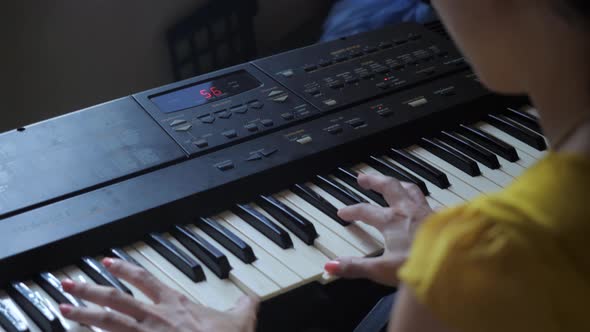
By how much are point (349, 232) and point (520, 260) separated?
57cm

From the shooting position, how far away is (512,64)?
2.70 feet

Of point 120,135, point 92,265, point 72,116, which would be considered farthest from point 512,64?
point 72,116

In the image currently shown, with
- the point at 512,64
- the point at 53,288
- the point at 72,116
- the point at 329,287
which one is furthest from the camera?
the point at 329,287

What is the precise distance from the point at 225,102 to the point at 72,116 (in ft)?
0.86

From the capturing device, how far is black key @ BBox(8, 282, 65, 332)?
3.51ft

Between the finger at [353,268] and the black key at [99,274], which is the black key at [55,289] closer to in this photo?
the black key at [99,274]

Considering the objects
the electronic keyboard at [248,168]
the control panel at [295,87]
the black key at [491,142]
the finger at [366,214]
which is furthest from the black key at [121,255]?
the black key at [491,142]

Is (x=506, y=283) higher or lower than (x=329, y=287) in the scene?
higher

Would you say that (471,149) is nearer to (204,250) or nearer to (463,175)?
(463,175)

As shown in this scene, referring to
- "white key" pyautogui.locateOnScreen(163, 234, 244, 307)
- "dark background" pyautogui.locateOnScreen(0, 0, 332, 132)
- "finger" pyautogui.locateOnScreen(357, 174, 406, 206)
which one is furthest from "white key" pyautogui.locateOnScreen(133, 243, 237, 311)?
"dark background" pyautogui.locateOnScreen(0, 0, 332, 132)

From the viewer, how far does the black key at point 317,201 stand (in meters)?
1.30

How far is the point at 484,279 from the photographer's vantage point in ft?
2.37

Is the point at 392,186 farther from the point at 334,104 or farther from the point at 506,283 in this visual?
the point at 506,283

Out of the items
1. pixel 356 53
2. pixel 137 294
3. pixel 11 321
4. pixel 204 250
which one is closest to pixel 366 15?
pixel 356 53
